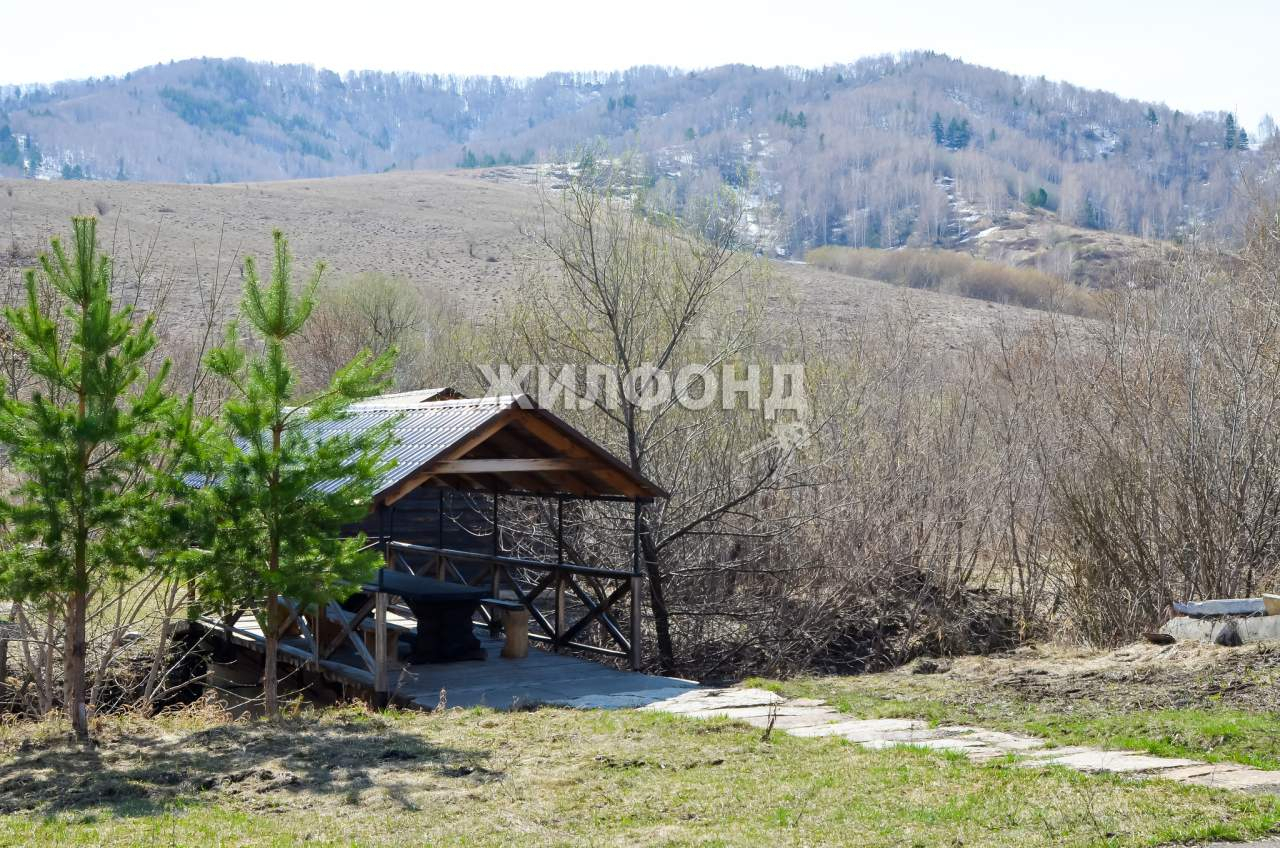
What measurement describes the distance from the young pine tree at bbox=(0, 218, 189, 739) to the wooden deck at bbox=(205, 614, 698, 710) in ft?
9.06

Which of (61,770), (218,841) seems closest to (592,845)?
(218,841)

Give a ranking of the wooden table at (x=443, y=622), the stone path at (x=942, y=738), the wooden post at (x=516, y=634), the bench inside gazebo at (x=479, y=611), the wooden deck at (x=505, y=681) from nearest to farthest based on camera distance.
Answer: the stone path at (x=942, y=738)
the wooden deck at (x=505, y=681)
the bench inside gazebo at (x=479, y=611)
the wooden table at (x=443, y=622)
the wooden post at (x=516, y=634)

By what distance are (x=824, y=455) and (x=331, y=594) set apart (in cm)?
889

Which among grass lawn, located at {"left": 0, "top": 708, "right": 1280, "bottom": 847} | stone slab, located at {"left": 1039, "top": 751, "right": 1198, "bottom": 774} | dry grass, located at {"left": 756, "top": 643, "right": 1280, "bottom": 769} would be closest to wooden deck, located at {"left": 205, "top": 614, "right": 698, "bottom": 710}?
grass lawn, located at {"left": 0, "top": 708, "right": 1280, "bottom": 847}

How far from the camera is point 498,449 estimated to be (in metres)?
13.3

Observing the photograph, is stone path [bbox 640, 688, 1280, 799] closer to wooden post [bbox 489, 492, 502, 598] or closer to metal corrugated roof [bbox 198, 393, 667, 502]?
metal corrugated roof [bbox 198, 393, 667, 502]

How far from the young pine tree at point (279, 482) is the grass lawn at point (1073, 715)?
4348 mm

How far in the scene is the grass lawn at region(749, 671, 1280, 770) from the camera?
25.1 feet

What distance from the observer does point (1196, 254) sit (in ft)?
49.8

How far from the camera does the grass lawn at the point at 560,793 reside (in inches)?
240

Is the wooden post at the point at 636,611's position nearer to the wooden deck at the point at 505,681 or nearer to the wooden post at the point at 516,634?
the wooden deck at the point at 505,681

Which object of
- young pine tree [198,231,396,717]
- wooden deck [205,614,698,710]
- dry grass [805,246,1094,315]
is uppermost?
dry grass [805,246,1094,315]

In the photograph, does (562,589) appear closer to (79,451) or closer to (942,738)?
(942,738)

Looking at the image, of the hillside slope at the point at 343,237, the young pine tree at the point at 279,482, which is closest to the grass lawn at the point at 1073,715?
the young pine tree at the point at 279,482
